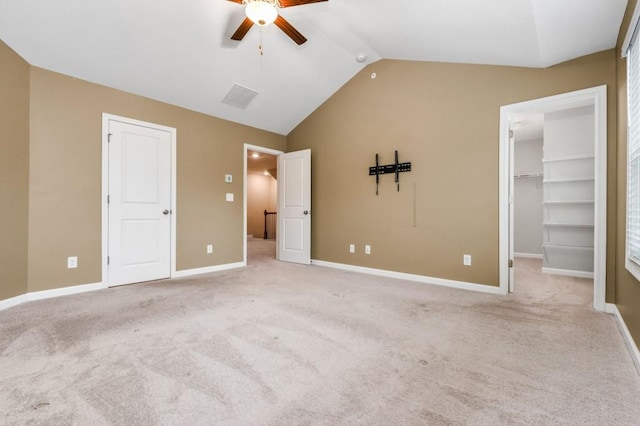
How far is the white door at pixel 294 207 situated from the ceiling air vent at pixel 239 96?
1.23 m

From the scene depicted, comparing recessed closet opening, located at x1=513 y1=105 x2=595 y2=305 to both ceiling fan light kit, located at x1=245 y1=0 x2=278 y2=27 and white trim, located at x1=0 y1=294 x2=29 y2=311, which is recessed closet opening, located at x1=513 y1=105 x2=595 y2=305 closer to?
ceiling fan light kit, located at x1=245 y1=0 x2=278 y2=27

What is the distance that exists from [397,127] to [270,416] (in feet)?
12.0

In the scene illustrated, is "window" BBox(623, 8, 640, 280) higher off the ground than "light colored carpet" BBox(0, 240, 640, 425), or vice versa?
"window" BBox(623, 8, 640, 280)

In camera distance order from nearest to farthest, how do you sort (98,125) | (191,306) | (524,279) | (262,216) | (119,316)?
(119,316), (191,306), (98,125), (524,279), (262,216)

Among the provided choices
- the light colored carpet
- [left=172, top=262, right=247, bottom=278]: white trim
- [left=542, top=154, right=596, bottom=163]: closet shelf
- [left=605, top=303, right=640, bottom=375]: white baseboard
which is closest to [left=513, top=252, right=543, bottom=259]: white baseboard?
[left=542, top=154, right=596, bottom=163]: closet shelf

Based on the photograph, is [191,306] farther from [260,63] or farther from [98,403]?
[260,63]

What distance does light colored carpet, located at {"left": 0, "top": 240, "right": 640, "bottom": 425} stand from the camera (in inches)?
50.3

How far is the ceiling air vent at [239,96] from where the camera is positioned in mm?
3947

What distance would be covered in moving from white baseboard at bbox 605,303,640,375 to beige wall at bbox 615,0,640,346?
0.05 metres

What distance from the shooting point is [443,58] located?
3.41 meters

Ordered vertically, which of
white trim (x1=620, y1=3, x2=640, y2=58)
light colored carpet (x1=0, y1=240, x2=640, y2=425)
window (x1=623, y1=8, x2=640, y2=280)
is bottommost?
light colored carpet (x1=0, y1=240, x2=640, y2=425)

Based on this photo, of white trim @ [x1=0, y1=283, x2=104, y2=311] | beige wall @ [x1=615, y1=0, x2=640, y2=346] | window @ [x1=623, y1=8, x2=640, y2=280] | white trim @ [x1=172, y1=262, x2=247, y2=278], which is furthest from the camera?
white trim @ [x1=172, y1=262, x2=247, y2=278]

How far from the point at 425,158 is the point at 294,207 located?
2396 mm

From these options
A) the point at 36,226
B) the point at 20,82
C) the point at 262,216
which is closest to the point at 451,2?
the point at 20,82
